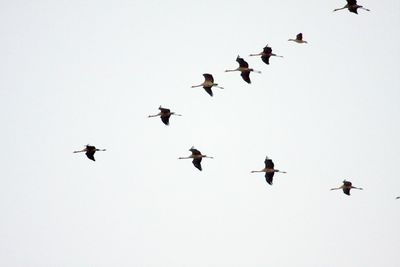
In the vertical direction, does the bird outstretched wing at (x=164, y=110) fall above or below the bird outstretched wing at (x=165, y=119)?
above

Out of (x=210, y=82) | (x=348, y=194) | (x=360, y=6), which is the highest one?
(x=360, y=6)

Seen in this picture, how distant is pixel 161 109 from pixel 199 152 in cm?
406

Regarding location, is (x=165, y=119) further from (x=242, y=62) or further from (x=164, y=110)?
(x=242, y=62)

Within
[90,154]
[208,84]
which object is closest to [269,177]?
[208,84]

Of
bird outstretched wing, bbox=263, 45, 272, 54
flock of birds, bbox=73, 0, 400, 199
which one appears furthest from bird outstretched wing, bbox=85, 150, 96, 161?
bird outstretched wing, bbox=263, 45, 272, 54

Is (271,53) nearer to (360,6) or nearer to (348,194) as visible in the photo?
(360,6)

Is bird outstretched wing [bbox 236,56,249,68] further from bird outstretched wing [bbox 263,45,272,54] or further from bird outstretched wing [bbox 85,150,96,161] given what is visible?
bird outstretched wing [bbox 85,150,96,161]

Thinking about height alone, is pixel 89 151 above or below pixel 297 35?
below

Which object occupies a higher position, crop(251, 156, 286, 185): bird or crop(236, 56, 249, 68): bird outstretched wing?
crop(236, 56, 249, 68): bird outstretched wing

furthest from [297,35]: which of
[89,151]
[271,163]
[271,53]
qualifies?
[89,151]

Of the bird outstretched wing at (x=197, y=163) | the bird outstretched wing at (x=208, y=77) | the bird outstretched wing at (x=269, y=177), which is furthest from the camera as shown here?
the bird outstretched wing at (x=197, y=163)

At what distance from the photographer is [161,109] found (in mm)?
76250

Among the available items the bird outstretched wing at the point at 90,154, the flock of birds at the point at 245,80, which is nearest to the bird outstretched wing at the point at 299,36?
the flock of birds at the point at 245,80

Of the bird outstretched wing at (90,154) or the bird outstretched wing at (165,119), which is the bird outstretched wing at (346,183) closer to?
the bird outstretched wing at (165,119)
